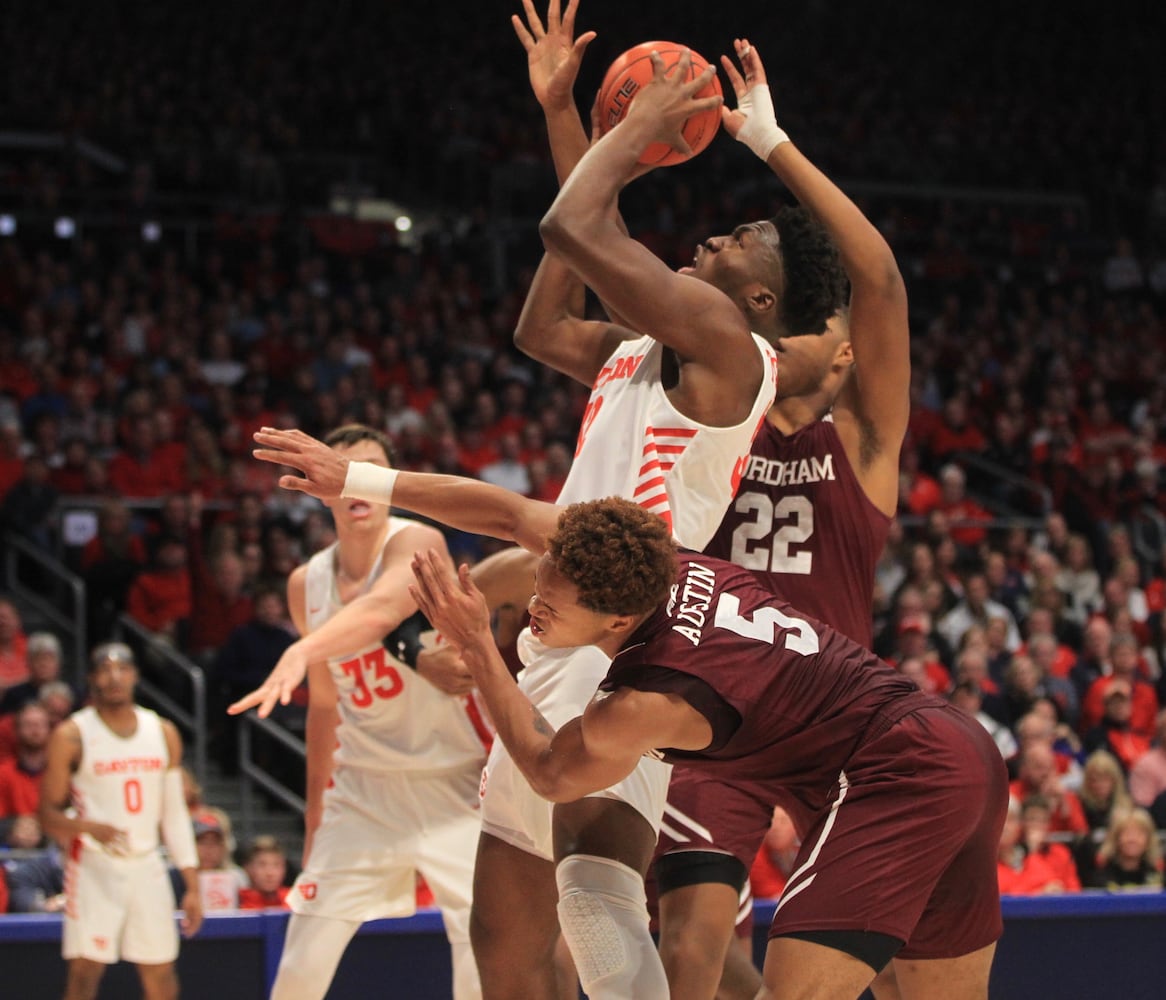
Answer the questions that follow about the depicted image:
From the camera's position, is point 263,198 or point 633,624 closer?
point 633,624

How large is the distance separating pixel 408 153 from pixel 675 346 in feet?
45.6

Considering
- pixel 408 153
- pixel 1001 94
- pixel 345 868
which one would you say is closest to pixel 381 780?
pixel 345 868

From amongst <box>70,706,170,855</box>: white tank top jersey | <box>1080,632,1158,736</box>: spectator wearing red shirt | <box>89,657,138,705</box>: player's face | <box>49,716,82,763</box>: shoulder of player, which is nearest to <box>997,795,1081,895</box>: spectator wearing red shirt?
<box>1080,632,1158,736</box>: spectator wearing red shirt

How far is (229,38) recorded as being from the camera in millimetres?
18469

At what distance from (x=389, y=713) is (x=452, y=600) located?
1.95 metres

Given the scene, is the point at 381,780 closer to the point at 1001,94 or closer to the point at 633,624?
the point at 633,624

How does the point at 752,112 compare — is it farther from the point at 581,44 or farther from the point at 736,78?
the point at 581,44

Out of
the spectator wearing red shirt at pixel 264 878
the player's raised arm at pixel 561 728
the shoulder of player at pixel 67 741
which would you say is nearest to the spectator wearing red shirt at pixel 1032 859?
the spectator wearing red shirt at pixel 264 878

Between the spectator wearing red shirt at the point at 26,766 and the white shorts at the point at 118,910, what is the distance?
3.90ft

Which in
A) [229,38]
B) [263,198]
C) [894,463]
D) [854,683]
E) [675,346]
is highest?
[229,38]

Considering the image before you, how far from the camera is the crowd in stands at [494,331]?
953 cm

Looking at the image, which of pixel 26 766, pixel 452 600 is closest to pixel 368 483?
pixel 452 600

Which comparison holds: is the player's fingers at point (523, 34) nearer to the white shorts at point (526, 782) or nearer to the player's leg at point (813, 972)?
the white shorts at point (526, 782)

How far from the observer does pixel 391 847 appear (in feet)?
16.8
